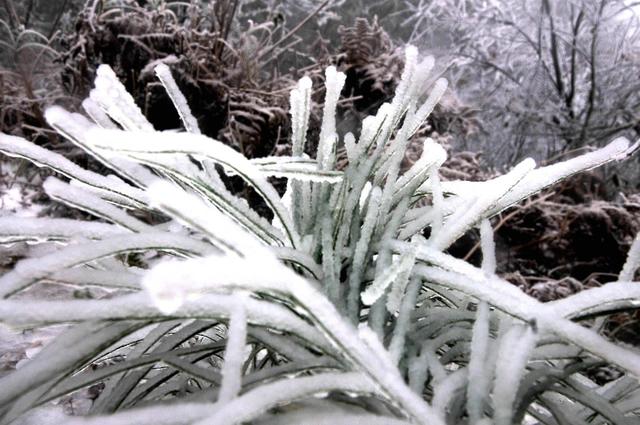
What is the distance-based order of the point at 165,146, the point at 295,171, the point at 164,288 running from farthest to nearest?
1. the point at 295,171
2. the point at 165,146
3. the point at 164,288

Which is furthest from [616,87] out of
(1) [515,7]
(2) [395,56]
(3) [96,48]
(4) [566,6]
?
(3) [96,48]

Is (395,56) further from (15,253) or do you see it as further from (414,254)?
(414,254)

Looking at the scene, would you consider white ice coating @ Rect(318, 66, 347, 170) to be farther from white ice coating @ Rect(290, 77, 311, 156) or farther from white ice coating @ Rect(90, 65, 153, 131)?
white ice coating @ Rect(90, 65, 153, 131)

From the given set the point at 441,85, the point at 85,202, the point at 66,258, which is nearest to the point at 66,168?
the point at 85,202

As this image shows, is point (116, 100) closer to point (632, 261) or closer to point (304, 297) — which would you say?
point (304, 297)

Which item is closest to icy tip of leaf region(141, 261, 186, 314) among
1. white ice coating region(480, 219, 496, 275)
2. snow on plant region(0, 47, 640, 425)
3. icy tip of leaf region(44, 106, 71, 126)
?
snow on plant region(0, 47, 640, 425)

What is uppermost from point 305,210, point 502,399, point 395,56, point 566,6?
point 566,6

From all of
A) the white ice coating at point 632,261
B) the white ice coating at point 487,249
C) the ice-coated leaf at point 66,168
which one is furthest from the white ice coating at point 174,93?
the white ice coating at point 632,261

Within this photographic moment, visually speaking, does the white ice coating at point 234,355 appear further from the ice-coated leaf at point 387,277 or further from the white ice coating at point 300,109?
the white ice coating at point 300,109

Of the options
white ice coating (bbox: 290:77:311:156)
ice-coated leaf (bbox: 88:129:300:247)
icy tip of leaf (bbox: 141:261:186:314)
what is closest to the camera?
icy tip of leaf (bbox: 141:261:186:314)
